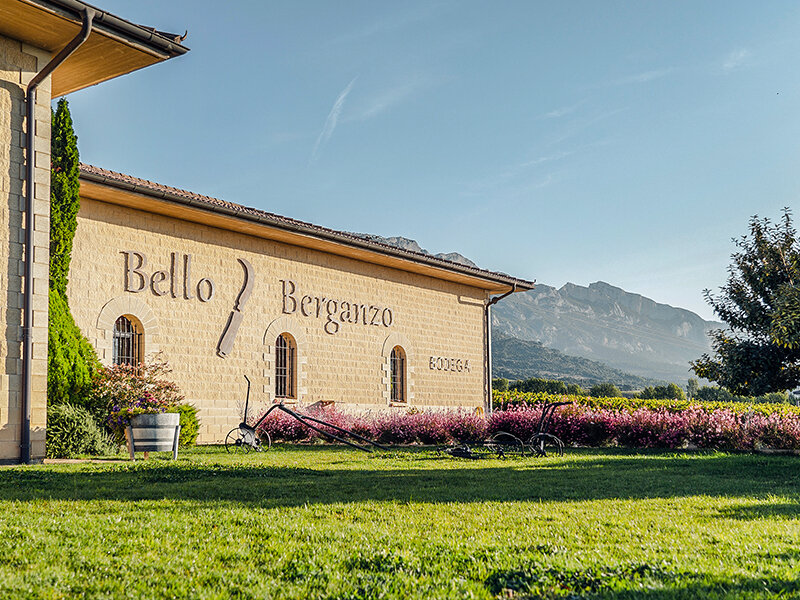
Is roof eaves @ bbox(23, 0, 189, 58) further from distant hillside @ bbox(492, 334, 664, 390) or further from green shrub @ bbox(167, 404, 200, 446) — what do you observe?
distant hillside @ bbox(492, 334, 664, 390)

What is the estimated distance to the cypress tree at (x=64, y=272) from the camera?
37.4 feet

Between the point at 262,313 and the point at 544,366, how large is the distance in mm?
148318

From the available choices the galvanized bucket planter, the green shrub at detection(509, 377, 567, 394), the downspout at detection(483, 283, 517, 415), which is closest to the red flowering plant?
the galvanized bucket planter

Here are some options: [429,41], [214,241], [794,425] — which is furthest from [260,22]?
[794,425]

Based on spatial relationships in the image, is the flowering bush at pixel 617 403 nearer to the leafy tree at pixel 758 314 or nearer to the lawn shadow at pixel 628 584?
the leafy tree at pixel 758 314

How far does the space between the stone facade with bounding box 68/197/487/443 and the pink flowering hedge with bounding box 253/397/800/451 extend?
1205 mm

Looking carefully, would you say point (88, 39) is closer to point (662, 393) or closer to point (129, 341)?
point (129, 341)

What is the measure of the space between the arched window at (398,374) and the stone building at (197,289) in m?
0.04

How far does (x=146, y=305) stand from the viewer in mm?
14711

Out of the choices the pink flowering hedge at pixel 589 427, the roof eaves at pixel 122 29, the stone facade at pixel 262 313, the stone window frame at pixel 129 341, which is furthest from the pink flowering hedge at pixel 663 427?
the roof eaves at pixel 122 29

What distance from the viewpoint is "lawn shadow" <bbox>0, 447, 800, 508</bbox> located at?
6645mm

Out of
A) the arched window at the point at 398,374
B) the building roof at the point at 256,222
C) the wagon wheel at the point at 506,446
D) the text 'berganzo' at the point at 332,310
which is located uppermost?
the building roof at the point at 256,222

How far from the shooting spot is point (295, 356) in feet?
58.1

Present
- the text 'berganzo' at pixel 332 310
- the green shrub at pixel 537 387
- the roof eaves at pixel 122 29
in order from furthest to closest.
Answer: the green shrub at pixel 537 387 → the text 'berganzo' at pixel 332 310 → the roof eaves at pixel 122 29
